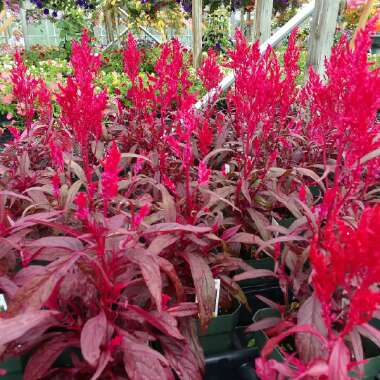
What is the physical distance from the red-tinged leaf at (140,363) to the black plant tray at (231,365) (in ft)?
1.42

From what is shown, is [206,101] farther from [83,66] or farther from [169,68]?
[83,66]

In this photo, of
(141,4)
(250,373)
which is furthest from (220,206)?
(141,4)

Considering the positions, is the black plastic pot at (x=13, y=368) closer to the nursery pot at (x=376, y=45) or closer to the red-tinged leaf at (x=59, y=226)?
the red-tinged leaf at (x=59, y=226)

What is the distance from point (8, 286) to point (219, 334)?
28.4 inches

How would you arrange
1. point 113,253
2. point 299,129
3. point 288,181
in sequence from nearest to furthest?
1. point 113,253
2. point 288,181
3. point 299,129

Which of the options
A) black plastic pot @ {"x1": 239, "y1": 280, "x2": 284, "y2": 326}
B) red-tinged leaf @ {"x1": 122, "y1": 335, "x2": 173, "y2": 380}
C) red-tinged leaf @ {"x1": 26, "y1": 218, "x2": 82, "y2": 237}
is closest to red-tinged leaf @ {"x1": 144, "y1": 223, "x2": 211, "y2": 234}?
red-tinged leaf @ {"x1": 26, "y1": 218, "x2": 82, "y2": 237}

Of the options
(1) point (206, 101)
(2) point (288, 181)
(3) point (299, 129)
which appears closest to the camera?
(2) point (288, 181)

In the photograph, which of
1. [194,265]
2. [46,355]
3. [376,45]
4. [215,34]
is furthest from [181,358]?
[376,45]

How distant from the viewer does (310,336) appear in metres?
1.03

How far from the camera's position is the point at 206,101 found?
9.02ft

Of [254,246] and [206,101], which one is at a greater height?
[206,101]

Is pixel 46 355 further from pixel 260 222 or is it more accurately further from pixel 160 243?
pixel 260 222

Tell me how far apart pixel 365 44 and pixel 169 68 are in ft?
4.34

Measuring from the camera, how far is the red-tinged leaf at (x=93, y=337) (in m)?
0.88
